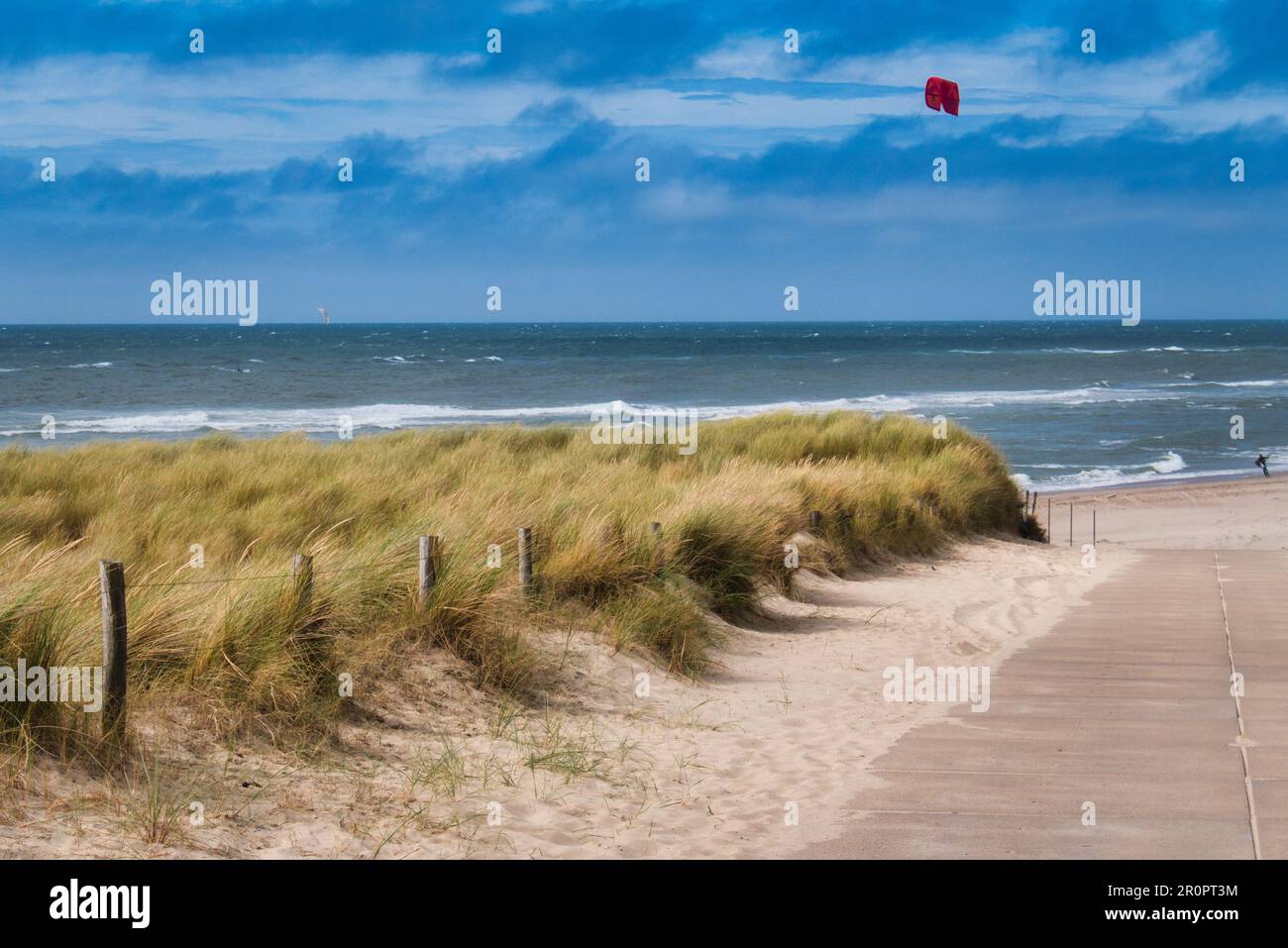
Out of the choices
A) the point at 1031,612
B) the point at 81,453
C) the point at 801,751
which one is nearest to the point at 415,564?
the point at 801,751

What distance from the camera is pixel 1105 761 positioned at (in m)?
7.06

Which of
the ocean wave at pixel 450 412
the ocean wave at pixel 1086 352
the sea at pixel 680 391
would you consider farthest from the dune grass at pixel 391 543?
the ocean wave at pixel 1086 352

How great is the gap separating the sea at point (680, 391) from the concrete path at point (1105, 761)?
19.9 meters

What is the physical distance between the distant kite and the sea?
15.1m

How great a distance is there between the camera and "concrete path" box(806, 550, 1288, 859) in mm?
5762

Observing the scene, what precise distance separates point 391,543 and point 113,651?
3.56m

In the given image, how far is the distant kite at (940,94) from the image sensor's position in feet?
54.0

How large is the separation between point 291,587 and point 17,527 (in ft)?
16.8

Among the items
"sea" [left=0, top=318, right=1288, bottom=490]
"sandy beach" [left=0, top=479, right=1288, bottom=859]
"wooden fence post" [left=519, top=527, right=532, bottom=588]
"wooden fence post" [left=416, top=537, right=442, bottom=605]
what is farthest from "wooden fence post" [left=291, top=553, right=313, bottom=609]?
"sea" [left=0, top=318, right=1288, bottom=490]

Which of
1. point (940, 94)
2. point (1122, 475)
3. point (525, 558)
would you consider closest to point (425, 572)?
point (525, 558)

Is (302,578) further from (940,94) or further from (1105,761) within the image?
(940,94)
